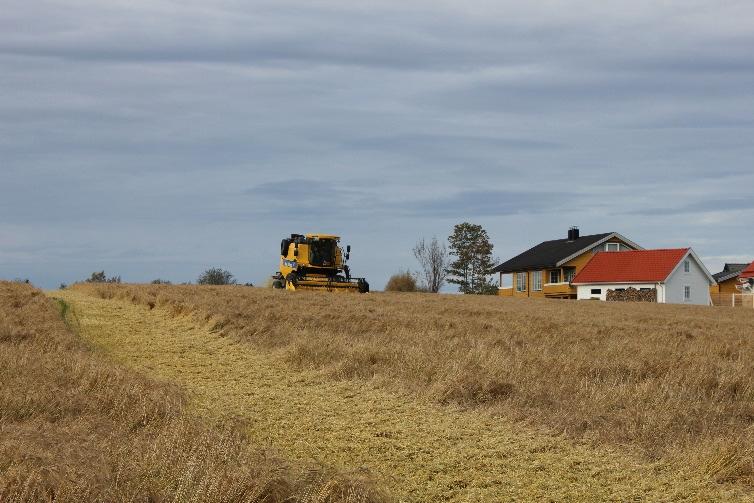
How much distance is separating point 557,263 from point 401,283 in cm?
1882

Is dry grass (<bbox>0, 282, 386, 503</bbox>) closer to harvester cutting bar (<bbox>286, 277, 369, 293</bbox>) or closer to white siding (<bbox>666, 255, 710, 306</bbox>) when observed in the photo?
harvester cutting bar (<bbox>286, 277, 369, 293</bbox>)

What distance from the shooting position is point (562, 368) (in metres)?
12.5

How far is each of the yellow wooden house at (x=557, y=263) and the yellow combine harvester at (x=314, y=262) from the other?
107 feet

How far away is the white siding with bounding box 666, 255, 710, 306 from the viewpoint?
66.0 meters

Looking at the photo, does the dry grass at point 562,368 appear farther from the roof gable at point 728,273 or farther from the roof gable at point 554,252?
the roof gable at point 728,273

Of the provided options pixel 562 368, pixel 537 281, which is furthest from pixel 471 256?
pixel 562 368

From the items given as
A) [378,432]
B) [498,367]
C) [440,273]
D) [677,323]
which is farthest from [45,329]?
[440,273]

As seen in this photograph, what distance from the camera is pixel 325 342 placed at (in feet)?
47.3

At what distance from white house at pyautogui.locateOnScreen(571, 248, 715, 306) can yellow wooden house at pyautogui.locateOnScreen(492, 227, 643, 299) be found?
80.5 inches

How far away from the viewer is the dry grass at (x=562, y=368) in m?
8.51

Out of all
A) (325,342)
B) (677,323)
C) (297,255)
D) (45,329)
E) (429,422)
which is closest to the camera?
(429,422)

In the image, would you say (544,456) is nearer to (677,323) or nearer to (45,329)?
(45,329)

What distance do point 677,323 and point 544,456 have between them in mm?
19743

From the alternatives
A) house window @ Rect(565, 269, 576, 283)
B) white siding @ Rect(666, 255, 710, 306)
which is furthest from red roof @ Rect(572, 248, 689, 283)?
house window @ Rect(565, 269, 576, 283)
